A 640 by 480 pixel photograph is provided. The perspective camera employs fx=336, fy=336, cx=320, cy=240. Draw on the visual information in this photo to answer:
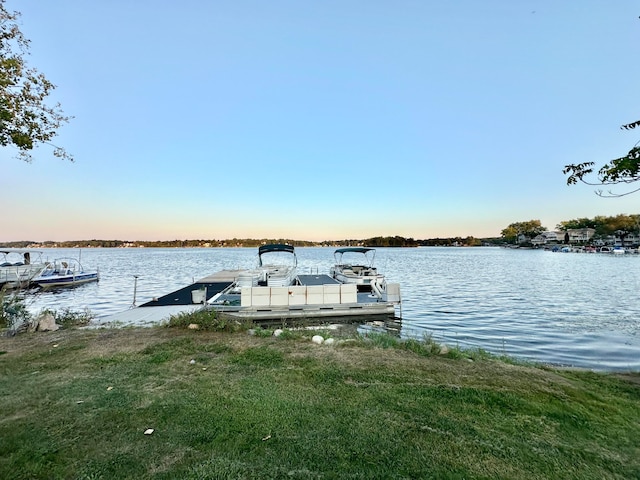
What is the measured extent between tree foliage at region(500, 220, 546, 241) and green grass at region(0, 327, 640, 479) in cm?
16019

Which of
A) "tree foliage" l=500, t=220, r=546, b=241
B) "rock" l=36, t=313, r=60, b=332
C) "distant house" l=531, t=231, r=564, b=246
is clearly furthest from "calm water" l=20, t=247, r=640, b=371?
"tree foliage" l=500, t=220, r=546, b=241

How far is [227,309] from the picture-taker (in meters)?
13.0

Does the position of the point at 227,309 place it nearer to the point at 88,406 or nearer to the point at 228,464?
the point at 88,406

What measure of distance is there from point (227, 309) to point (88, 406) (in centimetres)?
889

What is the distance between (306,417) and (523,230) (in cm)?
17097

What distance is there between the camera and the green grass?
298 cm

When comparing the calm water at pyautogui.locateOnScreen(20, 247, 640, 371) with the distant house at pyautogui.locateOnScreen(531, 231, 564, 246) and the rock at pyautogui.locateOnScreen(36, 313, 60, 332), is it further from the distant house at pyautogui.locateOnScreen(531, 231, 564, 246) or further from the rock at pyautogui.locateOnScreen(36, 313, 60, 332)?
the distant house at pyautogui.locateOnScreen(531, 231, 564, 246)

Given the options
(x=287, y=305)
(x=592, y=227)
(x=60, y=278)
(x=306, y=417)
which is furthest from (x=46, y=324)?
(x=592, y=227)

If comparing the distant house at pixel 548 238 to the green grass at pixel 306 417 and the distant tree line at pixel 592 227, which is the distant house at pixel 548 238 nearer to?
the distant tree line at pixel 592 227

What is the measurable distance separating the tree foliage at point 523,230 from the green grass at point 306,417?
526ft

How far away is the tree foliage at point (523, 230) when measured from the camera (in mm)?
142750

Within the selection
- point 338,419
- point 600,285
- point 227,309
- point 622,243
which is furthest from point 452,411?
point 622,243

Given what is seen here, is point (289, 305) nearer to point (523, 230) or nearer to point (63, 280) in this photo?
point (63, 280)

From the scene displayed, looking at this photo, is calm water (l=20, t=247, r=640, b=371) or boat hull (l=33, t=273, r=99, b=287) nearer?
calm water (l=20, t=247, r=640, b=371)
